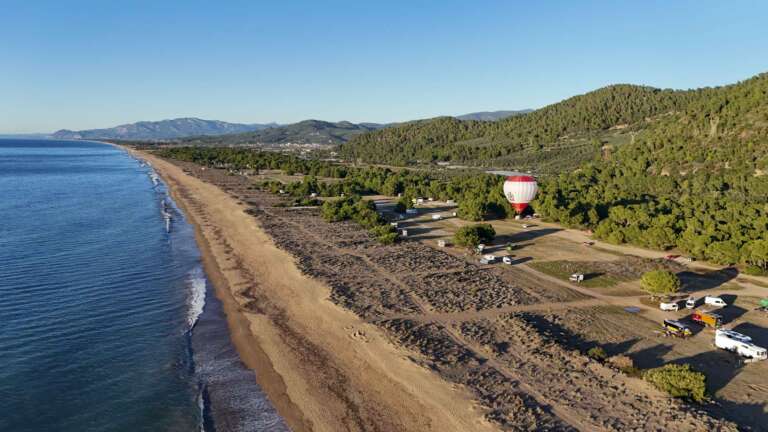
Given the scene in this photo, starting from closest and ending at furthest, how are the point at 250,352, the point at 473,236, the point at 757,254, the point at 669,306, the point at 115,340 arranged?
the point at 250,352
the point at 115,340
the point at 669,306
the point at 757,254
the point at 473,236

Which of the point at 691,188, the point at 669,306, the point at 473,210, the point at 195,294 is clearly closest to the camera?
the point at 669,306

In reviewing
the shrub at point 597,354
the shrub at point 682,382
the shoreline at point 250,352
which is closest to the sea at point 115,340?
the shoreline at point 250,352

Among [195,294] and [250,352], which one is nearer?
[250,352]

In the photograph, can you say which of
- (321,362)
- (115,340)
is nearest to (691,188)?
(321,362)

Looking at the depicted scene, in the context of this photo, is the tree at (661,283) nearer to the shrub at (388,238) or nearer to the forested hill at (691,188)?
the forested hill at (691,188)

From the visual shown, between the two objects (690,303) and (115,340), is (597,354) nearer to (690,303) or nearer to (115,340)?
(690,303)

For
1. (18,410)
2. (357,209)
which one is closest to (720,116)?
(357,209)

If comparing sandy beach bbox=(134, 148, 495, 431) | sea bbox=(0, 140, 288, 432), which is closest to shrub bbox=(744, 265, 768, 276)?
sandy beach bbox=(134, 148, 495, 431)
